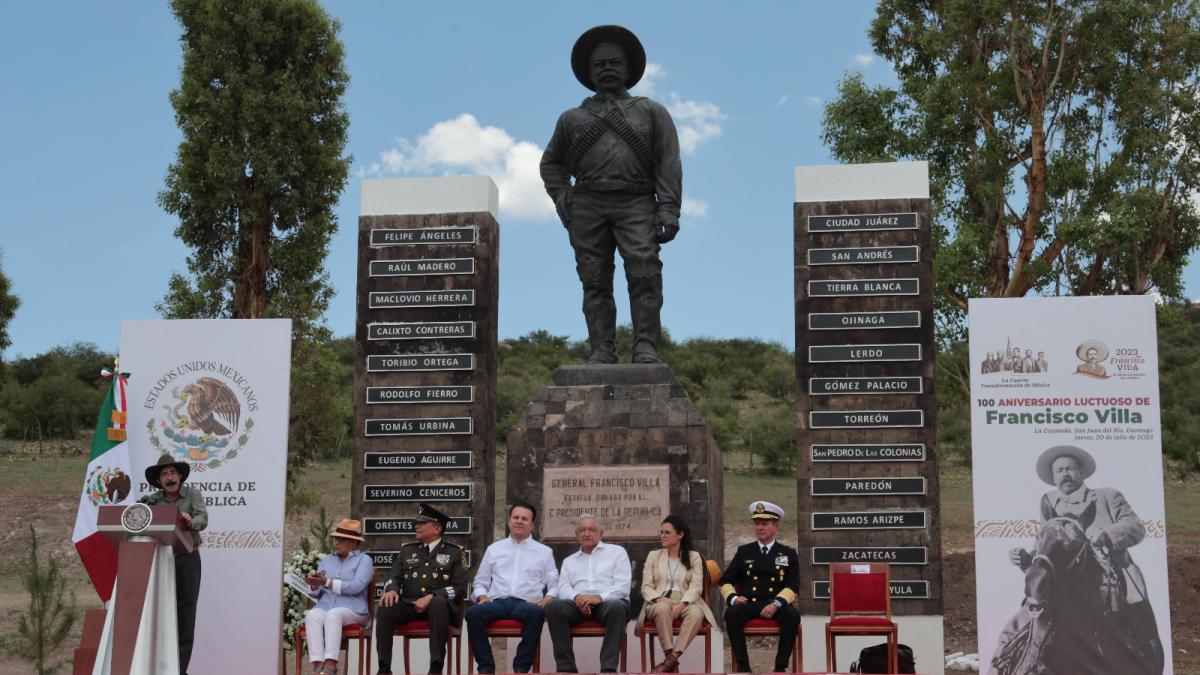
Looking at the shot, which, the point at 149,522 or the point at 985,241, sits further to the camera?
the point at 985,241

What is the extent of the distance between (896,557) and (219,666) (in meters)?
4.90

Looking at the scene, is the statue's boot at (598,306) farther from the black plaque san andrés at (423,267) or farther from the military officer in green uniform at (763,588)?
the military officer in green uniform at (763,588)

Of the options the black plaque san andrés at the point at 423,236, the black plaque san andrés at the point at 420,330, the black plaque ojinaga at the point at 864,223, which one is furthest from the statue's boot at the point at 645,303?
the black plaque san andrés at the point at 423,236

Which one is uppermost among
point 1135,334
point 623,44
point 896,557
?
point 623,44

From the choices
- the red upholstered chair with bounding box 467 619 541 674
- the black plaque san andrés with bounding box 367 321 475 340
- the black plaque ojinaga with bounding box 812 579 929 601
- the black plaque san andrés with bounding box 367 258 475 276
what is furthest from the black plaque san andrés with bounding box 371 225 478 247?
the black plaque ojinaga with bounding box 812 579 929 601

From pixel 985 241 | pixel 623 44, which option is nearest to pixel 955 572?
pixel 985 241

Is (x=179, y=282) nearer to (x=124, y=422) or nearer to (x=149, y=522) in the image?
(x=124, y=422)

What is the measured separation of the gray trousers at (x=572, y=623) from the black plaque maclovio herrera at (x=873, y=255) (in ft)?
12.1

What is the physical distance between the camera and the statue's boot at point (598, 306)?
10.1 meters

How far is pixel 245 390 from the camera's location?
342 inches

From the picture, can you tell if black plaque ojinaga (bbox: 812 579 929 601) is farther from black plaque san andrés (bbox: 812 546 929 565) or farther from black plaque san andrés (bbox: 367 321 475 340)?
black plaque san andrés (bbox: 367 321 475 340)

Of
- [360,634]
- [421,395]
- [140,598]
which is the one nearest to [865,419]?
[421,395]

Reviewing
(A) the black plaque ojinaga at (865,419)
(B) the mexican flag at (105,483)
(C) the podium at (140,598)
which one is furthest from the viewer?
(A) the black plaque ojinaga at (865,419)

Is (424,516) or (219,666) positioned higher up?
(424,516)
